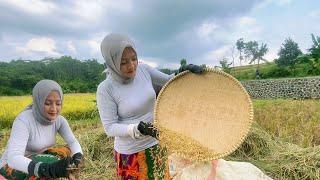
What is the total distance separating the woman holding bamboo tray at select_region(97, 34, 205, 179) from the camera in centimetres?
225

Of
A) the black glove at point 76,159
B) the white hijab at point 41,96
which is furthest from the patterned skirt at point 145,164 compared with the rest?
the white hijab at point 41,96

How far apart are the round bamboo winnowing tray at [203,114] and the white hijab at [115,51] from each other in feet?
0.83

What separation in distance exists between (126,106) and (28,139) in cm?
57

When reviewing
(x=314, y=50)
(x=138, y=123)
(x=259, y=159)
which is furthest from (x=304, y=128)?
(x=314, y=50)

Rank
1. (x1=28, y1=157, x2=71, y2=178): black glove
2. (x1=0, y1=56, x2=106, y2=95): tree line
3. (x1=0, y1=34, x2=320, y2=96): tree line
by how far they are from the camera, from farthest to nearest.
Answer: (x1=0, y1=56, x2=106, y2=95): tree line
(x1=0, y1=34, x2=320, y2=96): tree line
(x1=28, y1=157, x2=71, y2=178): black glove

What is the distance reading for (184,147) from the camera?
7.45 feet

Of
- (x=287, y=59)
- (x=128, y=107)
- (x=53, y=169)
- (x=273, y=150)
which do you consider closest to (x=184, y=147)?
(x=128, y=107)

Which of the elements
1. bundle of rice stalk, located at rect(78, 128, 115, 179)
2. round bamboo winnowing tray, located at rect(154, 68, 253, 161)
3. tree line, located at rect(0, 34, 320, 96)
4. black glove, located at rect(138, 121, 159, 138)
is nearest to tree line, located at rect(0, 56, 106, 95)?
tree line, located at rect(0, 34, 320, 96)

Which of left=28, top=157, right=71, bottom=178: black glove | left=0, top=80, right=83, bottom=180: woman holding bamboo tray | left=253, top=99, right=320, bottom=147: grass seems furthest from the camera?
left=253, top=99, right=320, bottom=147: grass

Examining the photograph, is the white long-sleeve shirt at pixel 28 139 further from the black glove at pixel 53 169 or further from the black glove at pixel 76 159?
the black glove at pixel 76 159

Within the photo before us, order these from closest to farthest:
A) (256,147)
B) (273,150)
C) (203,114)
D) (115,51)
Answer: (115,51), (203,114), (273,150), (256,147)

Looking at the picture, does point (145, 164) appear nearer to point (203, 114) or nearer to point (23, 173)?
point (203, 114)

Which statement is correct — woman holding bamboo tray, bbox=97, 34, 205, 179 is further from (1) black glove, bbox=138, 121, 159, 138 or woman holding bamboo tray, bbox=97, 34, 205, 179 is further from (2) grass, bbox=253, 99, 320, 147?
(2) grass, bbox=253, 99, 320, 147

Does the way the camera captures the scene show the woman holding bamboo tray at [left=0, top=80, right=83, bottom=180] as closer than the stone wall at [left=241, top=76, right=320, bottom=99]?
Yes
